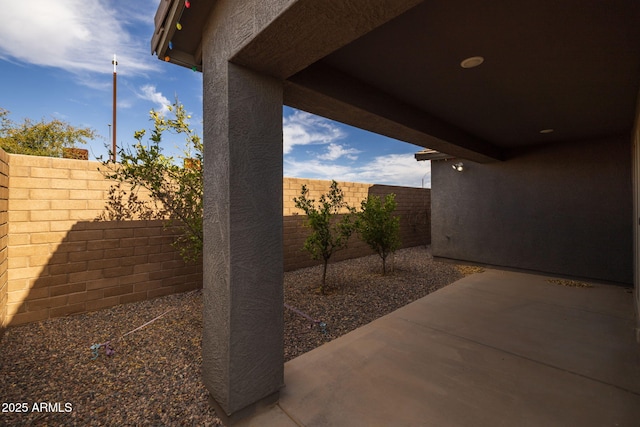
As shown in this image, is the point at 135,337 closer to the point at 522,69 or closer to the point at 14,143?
the point at 522,69

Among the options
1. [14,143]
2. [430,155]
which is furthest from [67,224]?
[14,143]

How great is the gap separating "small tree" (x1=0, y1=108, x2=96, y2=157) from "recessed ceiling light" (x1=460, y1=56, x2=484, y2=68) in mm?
16518

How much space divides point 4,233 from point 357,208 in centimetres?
691

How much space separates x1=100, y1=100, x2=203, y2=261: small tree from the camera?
320cm

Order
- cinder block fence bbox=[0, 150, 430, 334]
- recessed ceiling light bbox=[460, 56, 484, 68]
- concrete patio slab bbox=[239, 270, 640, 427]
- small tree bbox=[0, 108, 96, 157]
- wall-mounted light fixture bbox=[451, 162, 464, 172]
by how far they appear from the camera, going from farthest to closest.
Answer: small tree bbox=[0, 108, 96, 157] → wall-mounted light fixture bbox=[451, 162, 464, 172] → cinder block fence bbox=[0, 150, 430, 334] → recessed ceiling light bbox=[460, 56, 484, 68] → concrete patio slab bbox=[239, 270, 640, 427]

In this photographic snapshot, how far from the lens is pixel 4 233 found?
290 centimetres

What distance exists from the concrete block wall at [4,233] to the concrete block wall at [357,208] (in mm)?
3952

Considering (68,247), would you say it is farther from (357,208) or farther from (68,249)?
(357,208)

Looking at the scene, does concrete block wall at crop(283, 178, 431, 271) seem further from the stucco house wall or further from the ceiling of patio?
the ceiling of patio

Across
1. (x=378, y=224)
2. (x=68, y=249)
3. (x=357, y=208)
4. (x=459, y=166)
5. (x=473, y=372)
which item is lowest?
(x=473, y=372)

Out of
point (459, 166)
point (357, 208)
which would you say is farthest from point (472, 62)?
point (357, 208)

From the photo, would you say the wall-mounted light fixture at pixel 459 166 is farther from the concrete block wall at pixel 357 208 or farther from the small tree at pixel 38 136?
the small tree at pixel 38 136

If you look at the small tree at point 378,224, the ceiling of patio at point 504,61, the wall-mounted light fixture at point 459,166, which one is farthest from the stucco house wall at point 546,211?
the small tree at point 378,224

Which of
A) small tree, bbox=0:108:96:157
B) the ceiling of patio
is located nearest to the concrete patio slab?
the ceiling of patio
